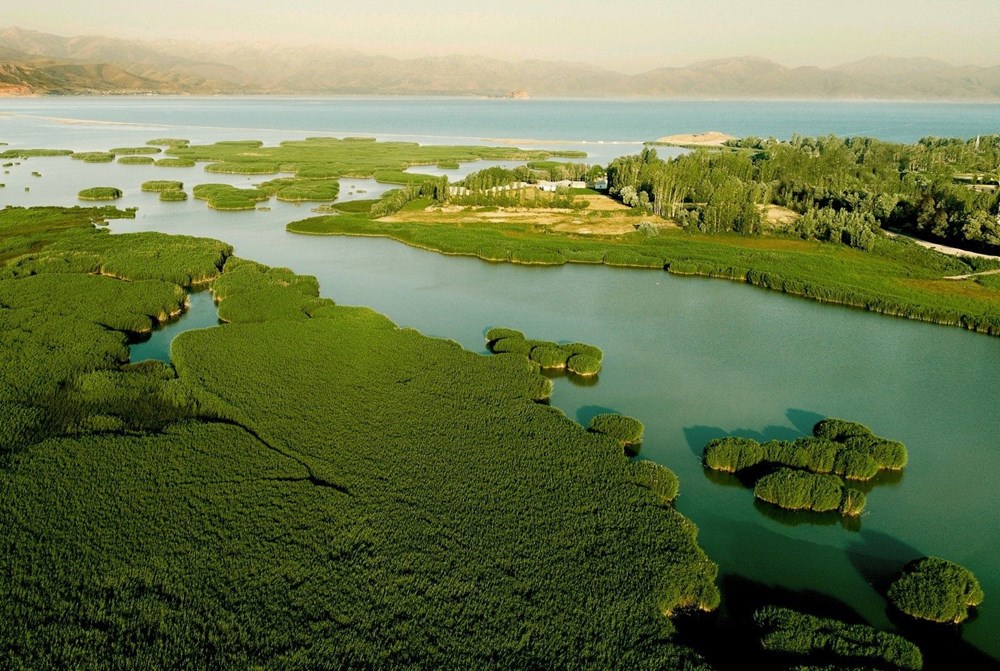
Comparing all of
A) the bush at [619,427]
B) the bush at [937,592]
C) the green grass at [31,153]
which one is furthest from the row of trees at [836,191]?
the green grass at [31,153]

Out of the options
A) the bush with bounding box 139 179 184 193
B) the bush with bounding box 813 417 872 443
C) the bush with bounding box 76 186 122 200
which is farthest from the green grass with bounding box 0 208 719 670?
the bush with bounding box 139 179 184 193

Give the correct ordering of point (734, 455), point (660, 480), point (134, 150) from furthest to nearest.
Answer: point (134, 150) < point (734, 455) < point (660, 480)

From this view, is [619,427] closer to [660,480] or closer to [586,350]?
[660,480]

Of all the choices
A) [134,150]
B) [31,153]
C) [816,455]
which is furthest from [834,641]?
[31,153]

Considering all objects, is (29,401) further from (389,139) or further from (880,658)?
(389,139)

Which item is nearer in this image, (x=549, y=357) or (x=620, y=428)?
(x=620, y=428)

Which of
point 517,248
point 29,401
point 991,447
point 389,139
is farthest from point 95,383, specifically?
point 389,139

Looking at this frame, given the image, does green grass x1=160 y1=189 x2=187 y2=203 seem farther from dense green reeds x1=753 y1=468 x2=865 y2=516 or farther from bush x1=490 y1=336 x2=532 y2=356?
dense green reeds x1=753 y1=468 x2=865 y2=516
